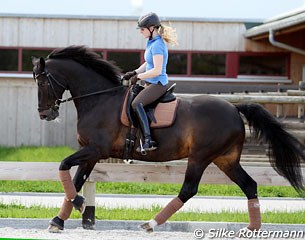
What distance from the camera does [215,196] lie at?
1427 centimetres

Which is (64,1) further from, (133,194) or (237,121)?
(237,121)

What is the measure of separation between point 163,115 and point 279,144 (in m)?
1.45

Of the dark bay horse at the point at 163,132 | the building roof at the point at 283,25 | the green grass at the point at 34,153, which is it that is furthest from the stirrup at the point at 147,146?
the green grass at the point at 34,153

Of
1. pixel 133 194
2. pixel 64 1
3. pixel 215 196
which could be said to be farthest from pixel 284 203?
pixel 64 1

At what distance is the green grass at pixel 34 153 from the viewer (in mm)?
19359

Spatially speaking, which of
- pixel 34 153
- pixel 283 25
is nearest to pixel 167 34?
pixel 283 25

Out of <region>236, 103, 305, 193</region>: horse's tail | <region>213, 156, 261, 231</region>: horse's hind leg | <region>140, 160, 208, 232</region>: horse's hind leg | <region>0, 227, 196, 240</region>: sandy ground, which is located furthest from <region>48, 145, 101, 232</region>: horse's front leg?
<region>236, 103, 305, 193</region>: horse's tail

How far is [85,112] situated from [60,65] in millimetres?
676

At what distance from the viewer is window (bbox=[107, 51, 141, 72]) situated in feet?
75.1

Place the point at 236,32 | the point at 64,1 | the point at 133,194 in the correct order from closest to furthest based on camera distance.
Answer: the point at 133,194 → the point at 236,32 → the point at 64,1

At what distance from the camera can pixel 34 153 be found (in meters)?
20.5

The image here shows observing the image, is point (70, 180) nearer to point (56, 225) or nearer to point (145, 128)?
point (56, 225)

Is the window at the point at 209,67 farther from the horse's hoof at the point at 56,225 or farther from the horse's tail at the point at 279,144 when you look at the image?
the horse's hoof at the point at 56,225

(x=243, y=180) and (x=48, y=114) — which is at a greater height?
(x=48, y=114)
